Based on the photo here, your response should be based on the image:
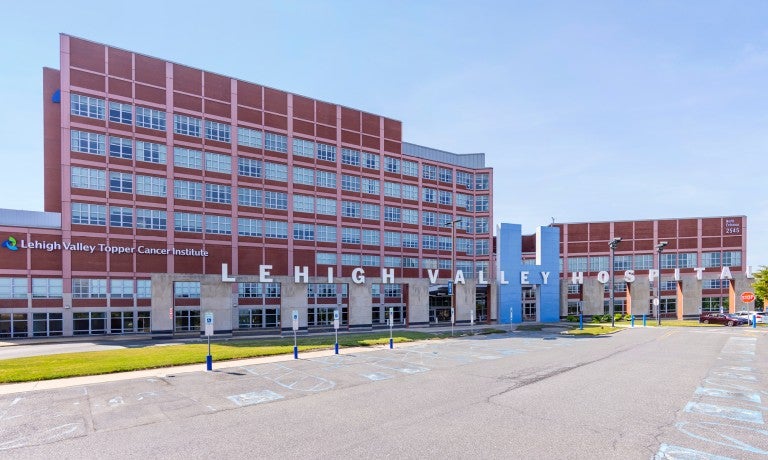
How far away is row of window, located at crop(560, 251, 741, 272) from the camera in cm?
7475

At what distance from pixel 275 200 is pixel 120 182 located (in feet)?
52.5

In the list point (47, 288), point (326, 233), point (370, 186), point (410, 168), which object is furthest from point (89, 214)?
point (410, 168)

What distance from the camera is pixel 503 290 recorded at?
6662 cm

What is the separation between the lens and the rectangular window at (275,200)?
54.8m

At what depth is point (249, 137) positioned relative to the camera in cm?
5416

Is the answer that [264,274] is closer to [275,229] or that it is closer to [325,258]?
[275,229]

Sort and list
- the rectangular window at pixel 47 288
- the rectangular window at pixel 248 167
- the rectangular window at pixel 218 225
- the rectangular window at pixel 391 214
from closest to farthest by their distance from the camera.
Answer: the rectangular window at pixel 47 288, the rectangular window at pixel 218 225, the rectangular window at pixel 248 167, the rectangular window at pixel 391 214

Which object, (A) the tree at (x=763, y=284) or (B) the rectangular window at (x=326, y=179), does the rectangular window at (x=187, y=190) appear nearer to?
(B) the rectangular window at (x=326, y=179)

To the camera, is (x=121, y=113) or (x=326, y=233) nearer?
(x=121, y=113)

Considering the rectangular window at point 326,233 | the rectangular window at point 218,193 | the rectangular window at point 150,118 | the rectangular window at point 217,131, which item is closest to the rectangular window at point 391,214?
the rectangular window at point 326,233

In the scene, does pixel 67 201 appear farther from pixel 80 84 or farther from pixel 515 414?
pixel 515 414

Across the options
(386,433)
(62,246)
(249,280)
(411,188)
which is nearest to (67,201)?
(62,246)

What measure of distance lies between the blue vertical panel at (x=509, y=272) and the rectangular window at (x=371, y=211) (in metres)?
17.9

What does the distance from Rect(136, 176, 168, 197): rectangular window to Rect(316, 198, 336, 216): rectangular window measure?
680 inches
